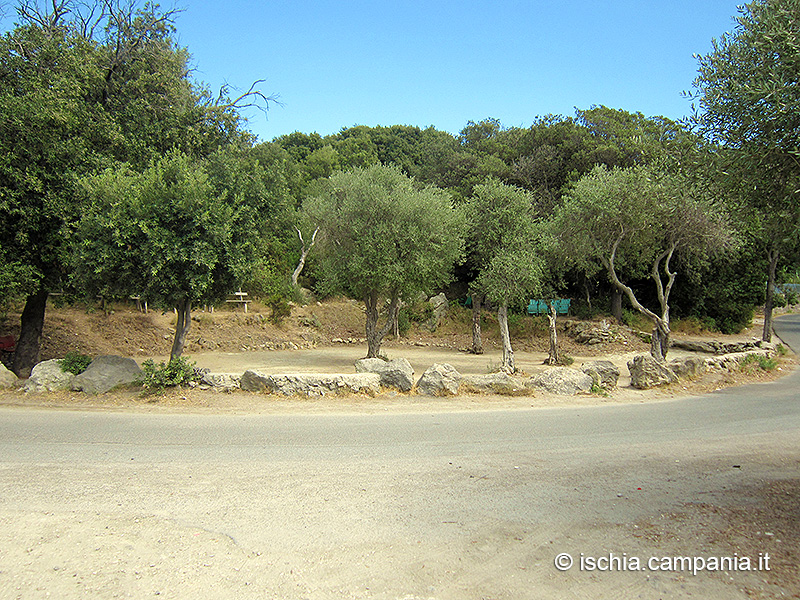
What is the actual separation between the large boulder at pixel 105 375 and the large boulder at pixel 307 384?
118 inches

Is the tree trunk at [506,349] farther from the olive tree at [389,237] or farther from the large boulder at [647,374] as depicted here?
the large boulder at [647,374]

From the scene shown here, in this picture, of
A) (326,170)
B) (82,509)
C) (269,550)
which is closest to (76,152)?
(82,509)

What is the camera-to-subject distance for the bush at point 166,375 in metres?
13.0

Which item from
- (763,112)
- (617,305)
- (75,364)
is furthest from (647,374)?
(617,305)

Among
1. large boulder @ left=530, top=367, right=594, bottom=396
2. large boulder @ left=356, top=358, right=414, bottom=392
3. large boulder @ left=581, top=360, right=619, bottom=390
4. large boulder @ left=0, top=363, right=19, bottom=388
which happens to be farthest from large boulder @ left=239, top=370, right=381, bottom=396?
large boulder @ left=581, top=360, right=619, bottom=390

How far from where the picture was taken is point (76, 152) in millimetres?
15344

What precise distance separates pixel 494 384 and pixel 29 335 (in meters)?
14.9

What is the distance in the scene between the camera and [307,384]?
13.3m

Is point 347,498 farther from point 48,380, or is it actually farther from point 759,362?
point 759,362

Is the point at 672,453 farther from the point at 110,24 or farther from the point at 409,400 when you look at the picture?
the point at 110,24

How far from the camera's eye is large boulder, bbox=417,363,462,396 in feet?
44.9

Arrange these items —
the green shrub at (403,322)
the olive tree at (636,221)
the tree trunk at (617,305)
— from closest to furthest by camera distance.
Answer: the olive tree at (636,221), the tree trunk at (617,305), the green shrub at (403,322)

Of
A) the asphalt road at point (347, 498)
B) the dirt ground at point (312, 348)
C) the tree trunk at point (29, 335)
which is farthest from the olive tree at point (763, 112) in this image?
the tree trunk at point (29, 335)

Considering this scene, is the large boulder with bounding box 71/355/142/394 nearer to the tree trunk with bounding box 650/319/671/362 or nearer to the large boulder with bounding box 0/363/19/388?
the large boulder with bounding box 0/363/19/388
